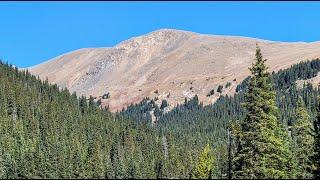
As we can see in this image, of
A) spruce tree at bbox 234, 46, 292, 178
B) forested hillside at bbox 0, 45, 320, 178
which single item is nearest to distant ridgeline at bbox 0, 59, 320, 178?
forested hillside at bbox 0, 45, 320, 178

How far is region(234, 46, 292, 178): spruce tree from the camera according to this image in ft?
144

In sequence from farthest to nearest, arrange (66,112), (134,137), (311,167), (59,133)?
1. (66,112)
2. (134,137)
3. (59,133)
4. (311,167)

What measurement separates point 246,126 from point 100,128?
143 meters

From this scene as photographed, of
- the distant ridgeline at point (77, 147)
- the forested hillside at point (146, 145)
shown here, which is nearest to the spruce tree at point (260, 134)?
the forested hillside at point (146, 145)

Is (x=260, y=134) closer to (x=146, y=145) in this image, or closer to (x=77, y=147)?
(x=77, y=147)

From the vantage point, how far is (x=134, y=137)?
594ft

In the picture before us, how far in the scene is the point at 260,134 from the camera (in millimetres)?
44531

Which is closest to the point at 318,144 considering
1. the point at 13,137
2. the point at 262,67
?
the point at 262,67

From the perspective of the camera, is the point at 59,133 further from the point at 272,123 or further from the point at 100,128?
the point at 272,123

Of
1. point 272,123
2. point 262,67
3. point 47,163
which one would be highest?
point 262,67

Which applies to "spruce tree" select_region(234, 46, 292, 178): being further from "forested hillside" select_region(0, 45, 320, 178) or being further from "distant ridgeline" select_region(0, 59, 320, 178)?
"distant ridgeline" select_region(0, 59, 320, 178)

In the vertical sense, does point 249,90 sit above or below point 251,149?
above

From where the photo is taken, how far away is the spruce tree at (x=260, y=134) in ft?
144

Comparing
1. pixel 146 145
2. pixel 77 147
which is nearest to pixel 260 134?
pixel 77 147
